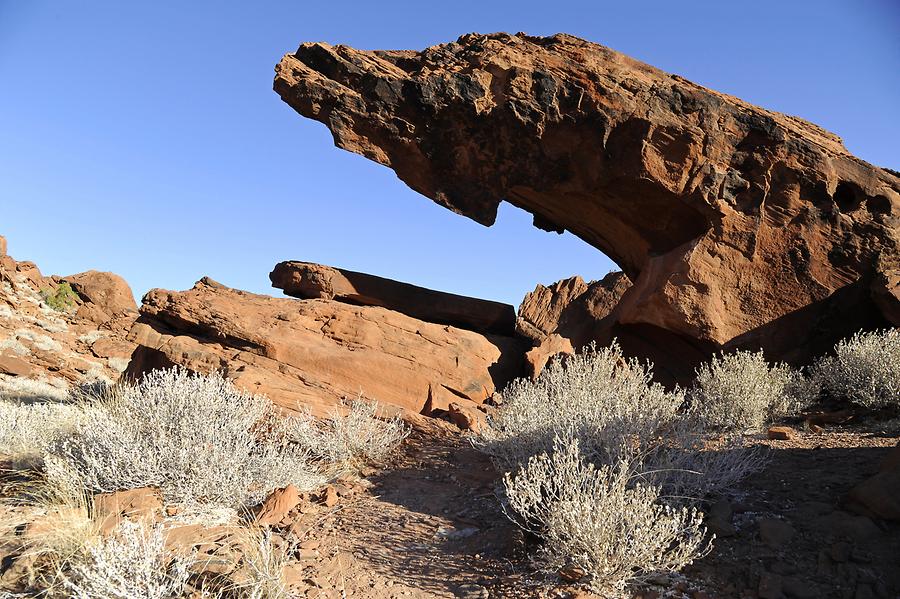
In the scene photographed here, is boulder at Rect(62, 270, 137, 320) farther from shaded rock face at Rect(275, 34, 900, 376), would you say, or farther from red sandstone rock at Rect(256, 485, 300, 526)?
red sandstone rock at Rect(256, 485, 300, 526)

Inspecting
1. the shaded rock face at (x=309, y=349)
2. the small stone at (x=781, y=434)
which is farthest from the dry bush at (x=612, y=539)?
the shaded rock face at (x=309, y=349)

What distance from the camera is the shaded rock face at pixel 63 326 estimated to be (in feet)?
47.2

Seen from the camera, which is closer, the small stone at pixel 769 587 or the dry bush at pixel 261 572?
the small stone at pixel 769 587

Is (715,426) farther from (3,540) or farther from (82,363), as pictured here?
(82,363)

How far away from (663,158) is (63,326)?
641 inches

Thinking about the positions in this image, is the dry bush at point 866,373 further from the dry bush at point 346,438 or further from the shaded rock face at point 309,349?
the dry bush at point 346,438

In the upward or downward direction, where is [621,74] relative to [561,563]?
upward

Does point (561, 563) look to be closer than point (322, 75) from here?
Yes

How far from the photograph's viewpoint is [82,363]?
15.2 meters

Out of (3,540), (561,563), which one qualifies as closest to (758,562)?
(561,563)

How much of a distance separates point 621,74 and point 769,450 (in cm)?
745

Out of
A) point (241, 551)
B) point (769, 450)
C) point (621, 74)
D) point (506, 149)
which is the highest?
point (621, 74)

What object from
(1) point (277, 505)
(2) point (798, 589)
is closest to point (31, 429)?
(1) point (277, 505)

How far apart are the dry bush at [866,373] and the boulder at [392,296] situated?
645cm
